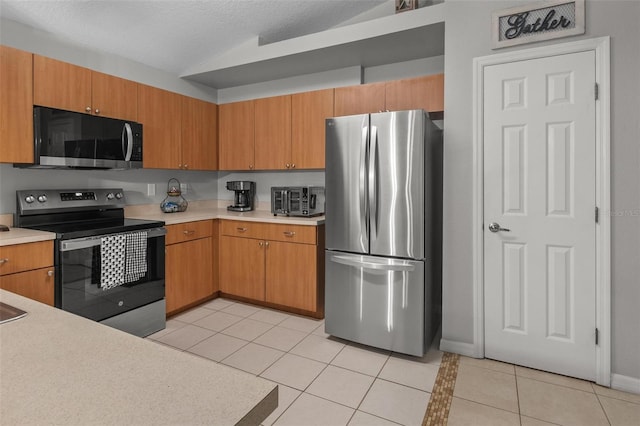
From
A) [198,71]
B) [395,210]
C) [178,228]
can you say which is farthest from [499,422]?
[198,71]

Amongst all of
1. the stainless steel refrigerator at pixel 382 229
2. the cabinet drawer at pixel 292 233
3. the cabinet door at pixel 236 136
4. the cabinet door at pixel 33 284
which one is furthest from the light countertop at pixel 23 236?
the cabinet door at pixel 236 136

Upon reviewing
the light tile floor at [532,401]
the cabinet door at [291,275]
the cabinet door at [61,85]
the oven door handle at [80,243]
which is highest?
the cabinet door at [61,85]

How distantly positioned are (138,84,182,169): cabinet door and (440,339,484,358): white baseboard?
116 inches

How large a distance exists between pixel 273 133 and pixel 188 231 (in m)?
1.33

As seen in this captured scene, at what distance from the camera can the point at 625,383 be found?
7.00 feet

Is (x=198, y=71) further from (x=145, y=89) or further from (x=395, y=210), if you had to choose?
(x=395, y=210)

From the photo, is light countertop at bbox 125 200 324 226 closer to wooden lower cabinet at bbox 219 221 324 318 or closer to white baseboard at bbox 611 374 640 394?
wooden lower cabinet at bbox 219 221 324 318

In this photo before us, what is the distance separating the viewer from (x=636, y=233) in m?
2.11

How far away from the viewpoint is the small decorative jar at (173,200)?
12.3 ft

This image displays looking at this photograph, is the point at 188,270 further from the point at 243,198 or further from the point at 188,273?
the point at 243,198

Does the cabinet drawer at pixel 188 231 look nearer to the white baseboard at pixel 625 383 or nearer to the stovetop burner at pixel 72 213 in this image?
the stovetop burner at pixel 72 213

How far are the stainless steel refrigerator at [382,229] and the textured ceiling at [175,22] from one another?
4.14ft

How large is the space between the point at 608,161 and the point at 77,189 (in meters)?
3.87

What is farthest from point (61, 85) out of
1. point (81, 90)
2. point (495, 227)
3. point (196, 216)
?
point (495, 227)
